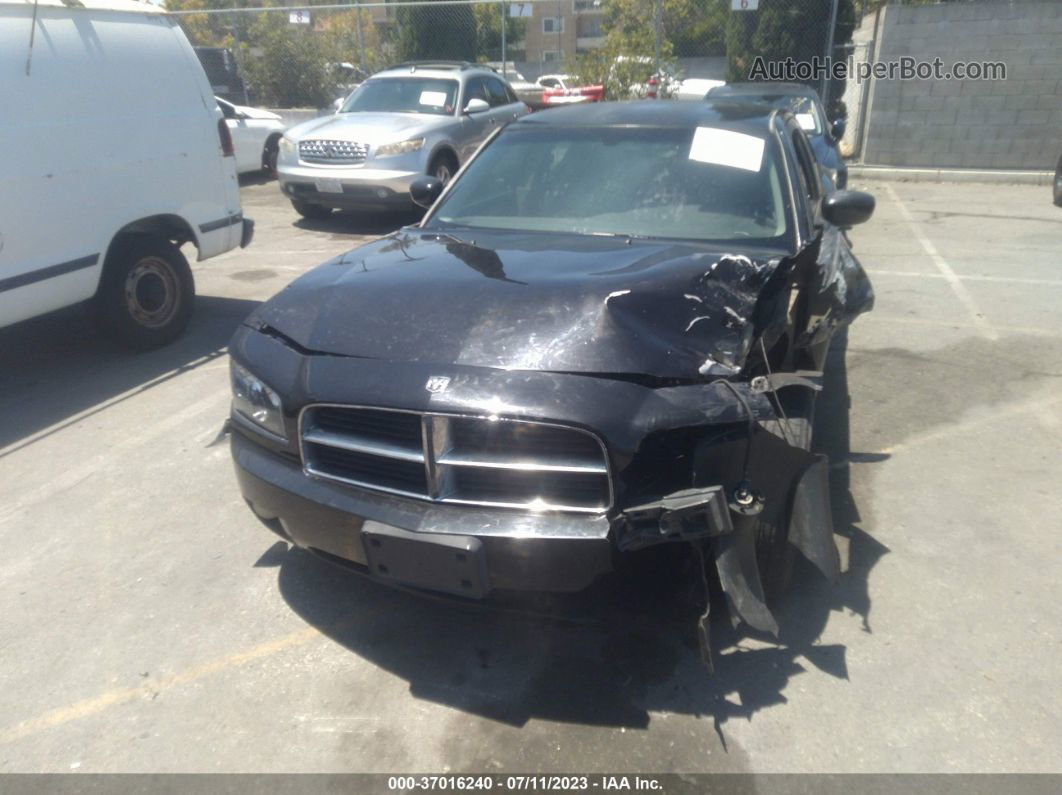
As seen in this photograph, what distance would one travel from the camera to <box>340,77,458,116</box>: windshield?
11516 millimetres

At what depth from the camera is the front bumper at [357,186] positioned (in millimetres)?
10273

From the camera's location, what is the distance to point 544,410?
8.70 feet

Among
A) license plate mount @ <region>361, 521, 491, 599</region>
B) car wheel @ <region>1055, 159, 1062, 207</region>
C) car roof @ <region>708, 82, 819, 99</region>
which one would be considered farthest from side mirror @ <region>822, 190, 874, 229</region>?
car wheel @ <region>1055, 159, 1062, 207</region>

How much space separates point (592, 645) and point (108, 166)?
4.58 m

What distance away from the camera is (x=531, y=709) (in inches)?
113

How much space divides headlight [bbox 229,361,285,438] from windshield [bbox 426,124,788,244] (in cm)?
150

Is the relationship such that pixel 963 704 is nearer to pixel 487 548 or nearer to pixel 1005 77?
pixel 487 548

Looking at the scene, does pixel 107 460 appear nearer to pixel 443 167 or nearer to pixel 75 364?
pixel 75 364

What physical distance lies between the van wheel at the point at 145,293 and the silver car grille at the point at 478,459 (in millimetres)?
3811

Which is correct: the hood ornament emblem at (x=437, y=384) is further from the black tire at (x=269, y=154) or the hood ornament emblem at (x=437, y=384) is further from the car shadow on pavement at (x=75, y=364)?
the black tire at (x=269, y=154)

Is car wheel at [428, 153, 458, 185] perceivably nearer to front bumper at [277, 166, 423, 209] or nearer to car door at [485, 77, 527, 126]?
front bumper at [277, 166, 423, 209]

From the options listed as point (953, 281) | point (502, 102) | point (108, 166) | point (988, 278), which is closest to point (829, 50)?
point (502, 102)

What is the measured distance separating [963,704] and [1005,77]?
1444cm

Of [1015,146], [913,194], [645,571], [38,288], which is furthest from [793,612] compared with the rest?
[1015,146]
